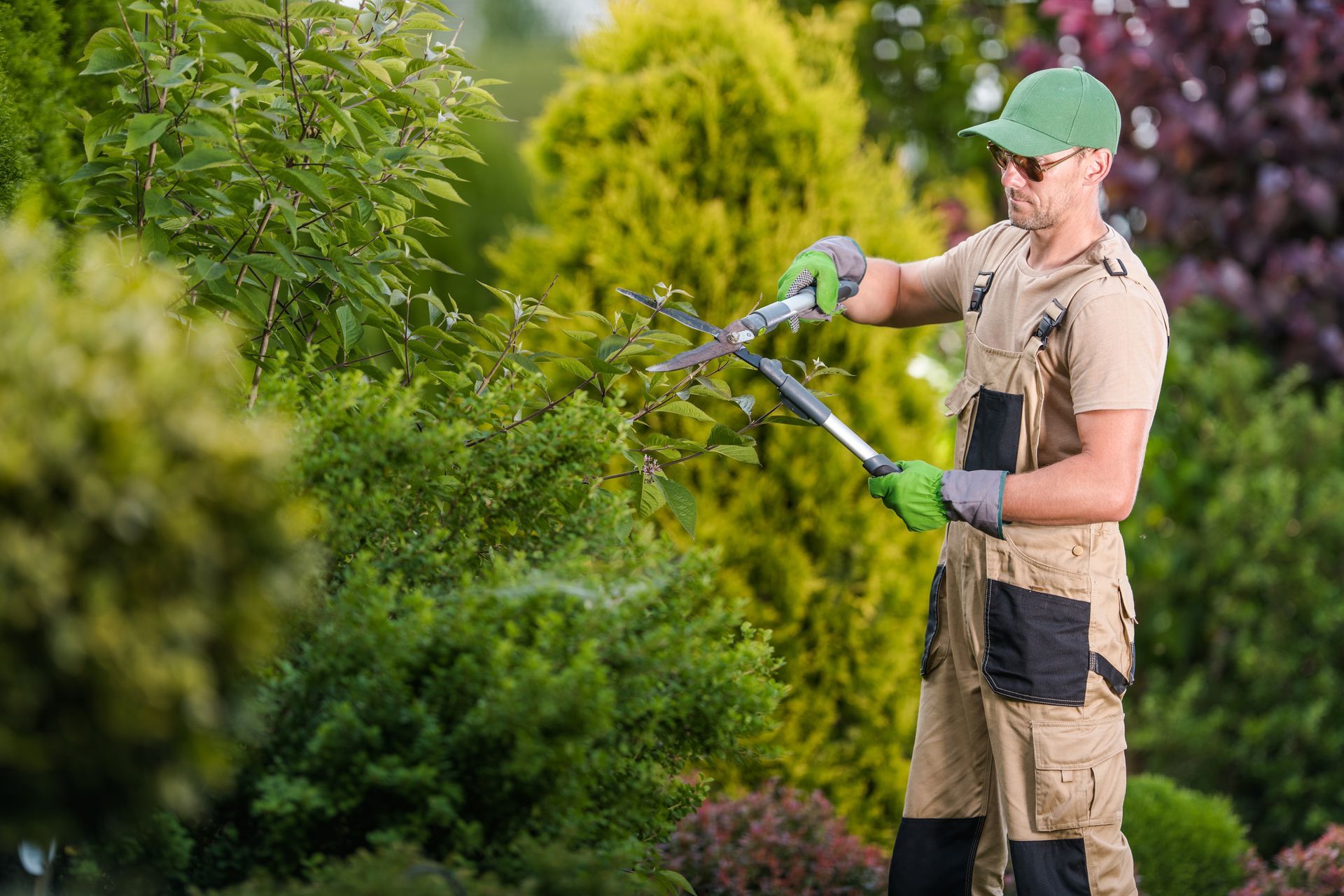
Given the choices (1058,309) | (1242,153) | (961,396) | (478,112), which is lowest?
(961,396)

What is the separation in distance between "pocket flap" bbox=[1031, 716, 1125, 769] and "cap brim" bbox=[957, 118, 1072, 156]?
1138 mm

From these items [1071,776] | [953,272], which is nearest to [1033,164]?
[953,272]

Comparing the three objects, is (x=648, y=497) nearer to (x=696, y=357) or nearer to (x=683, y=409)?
(x=683, y=409)

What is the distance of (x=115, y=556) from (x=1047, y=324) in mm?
1751

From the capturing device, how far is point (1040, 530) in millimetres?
2373

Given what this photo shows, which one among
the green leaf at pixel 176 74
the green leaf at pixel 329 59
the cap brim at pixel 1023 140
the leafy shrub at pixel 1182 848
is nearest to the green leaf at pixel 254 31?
the green leaf at pixel 329 59

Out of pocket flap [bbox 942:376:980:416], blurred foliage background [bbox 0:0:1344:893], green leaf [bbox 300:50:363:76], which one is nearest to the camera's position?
blurred foliage background [bbox 0:0:1344:893]

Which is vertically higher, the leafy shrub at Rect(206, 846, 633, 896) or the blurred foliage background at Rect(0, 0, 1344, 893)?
the blurred foliage background at Rect(0, 0, 1344, 893)

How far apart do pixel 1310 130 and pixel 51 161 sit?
418 cm

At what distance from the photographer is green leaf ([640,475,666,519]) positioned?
2.31 metres

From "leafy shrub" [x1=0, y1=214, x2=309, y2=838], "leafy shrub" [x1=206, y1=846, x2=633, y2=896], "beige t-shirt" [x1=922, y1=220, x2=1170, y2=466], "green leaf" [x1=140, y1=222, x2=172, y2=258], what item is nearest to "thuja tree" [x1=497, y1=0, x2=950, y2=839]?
"beige t-shirt" [x1=922, y1=220, x2=1170, y2=466]

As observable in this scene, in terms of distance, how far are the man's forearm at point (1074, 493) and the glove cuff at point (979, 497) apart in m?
0.03

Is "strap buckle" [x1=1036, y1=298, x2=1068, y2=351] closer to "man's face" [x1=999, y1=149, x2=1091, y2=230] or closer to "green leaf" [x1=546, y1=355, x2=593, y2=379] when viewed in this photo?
"man's face" [x1=999, y1=149, x2=1091, y2=230]

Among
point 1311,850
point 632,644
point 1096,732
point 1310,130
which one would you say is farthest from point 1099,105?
point 1310,130
